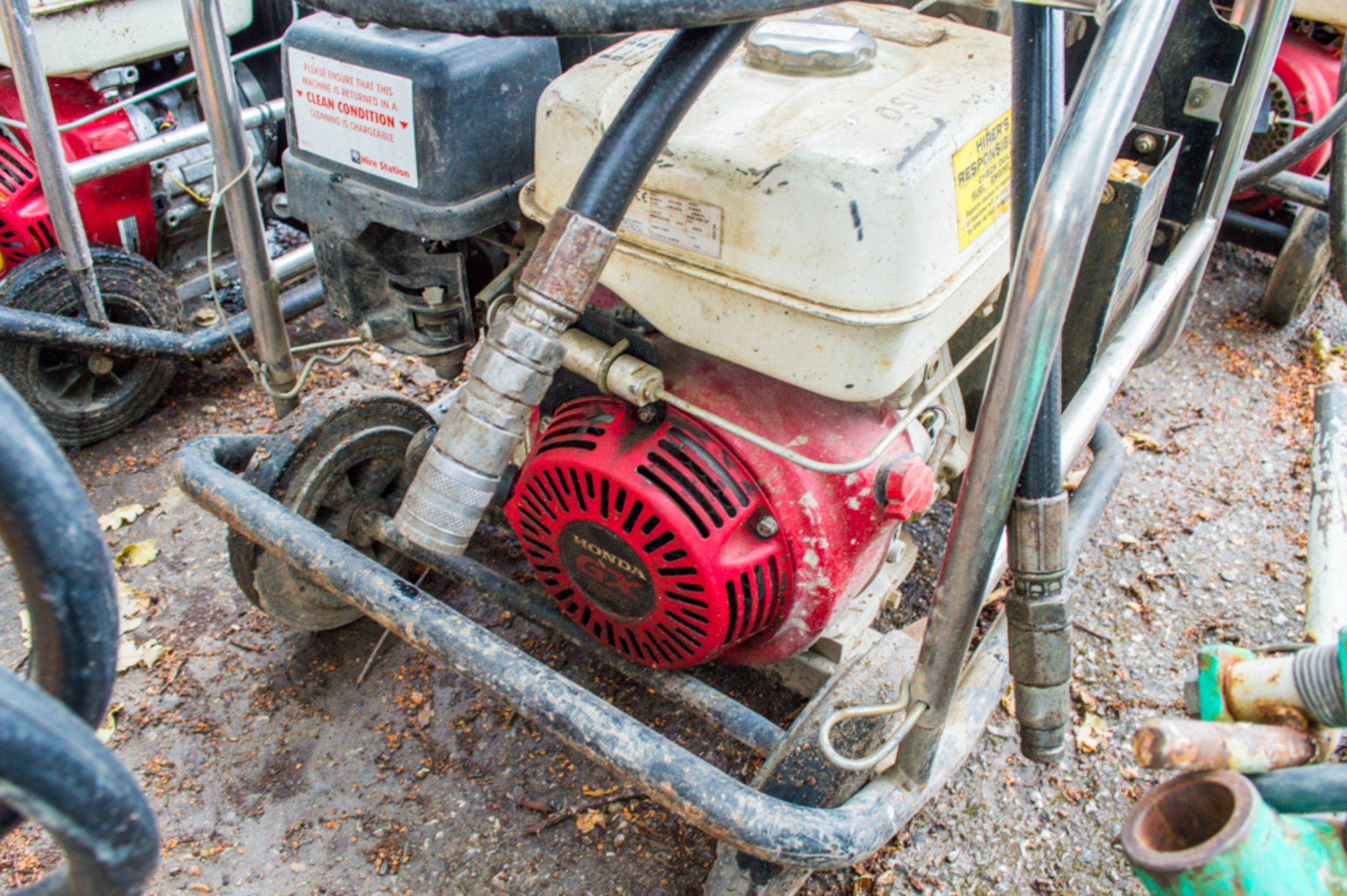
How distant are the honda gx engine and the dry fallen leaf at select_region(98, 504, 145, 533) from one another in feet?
3.33

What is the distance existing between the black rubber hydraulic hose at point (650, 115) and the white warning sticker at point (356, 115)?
505 mm

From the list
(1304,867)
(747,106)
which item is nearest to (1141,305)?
(747,106)

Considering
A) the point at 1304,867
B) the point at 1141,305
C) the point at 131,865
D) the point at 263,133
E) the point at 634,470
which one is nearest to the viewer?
the point at 131,865

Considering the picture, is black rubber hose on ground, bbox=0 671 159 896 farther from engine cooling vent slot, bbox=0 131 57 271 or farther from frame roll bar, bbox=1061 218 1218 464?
engine cooling vent slot, bbox=0 131 57 271

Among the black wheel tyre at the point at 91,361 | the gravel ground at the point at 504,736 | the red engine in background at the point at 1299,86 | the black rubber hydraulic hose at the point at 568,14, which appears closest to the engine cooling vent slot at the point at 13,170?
the black wheel tyre at the point at 91,361

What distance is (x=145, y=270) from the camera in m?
2.30

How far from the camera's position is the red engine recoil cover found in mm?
1228

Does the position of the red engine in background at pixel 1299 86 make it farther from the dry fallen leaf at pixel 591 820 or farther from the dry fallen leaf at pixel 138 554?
the dry fallen leaf at pixel 138 554

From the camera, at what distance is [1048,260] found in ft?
2.50

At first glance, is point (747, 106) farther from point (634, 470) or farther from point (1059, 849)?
point (1059, 849)

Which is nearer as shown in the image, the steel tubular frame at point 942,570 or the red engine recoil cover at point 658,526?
the steel tubular frame at point 942,570

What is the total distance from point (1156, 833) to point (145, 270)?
2385 mm

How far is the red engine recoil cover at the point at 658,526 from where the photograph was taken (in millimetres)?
1228

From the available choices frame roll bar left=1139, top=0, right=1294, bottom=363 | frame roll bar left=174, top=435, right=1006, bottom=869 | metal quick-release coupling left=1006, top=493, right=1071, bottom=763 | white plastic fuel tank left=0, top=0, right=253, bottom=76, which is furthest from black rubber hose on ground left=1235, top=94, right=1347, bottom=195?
white plastic fuel tank left=0, top=0, right=253, bottom=76
